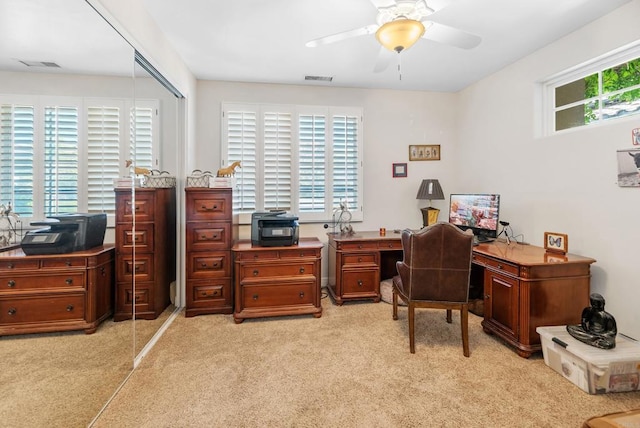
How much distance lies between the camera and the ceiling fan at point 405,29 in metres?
1.85

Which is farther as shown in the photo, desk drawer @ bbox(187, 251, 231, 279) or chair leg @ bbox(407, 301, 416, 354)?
desk drawer @ bbox(187, 251, 231, 279)

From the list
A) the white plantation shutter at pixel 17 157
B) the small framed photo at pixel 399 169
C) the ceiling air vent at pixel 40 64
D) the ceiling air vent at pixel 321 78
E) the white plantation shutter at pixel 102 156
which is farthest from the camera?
the small framed photo at pixel 399 169

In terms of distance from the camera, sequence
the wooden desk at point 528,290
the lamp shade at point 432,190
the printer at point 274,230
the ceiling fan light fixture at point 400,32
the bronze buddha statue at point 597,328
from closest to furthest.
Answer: the ceiling fan light fixture at point 400,32
the bronze buddha statue at point 597,328
the wooden desk at point 528,290
the printer at point 274,230
the lamp shade at point 432,190

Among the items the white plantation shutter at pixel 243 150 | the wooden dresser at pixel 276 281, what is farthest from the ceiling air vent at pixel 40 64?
the white plantation shutter at pixel 243 150

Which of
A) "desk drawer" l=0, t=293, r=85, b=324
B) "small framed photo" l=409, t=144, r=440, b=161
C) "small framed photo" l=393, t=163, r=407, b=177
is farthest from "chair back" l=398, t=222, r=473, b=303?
"desk drawer" l=0, t=293, r=85, b=324

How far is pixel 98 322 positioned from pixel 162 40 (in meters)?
Result: 2.35

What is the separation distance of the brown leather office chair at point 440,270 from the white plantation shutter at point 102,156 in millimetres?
2169

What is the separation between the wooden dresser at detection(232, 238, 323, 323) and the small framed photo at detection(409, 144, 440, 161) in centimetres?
204

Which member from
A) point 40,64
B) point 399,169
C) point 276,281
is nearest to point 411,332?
point 276,281

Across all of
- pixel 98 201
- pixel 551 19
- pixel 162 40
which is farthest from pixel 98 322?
pixel 551 19

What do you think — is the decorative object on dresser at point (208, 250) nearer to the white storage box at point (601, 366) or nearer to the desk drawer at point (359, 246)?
the desk drawer at point (359, 246)

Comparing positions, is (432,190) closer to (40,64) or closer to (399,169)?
(399,169)

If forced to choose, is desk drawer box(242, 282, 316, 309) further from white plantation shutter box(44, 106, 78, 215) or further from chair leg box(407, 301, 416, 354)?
white plantation shutter box(44, 106, 78, 215)

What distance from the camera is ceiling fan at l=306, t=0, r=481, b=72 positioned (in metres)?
1.85
